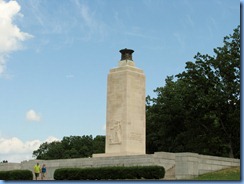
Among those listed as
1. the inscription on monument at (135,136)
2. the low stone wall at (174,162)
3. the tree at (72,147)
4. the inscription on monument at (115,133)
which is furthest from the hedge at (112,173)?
the tree at (72,147)

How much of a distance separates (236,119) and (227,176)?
43.1 ft

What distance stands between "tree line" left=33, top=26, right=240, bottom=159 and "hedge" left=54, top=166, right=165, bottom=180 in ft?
48.1

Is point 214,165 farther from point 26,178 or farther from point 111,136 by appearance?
point 26,178

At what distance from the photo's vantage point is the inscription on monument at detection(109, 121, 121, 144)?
33.0 metres

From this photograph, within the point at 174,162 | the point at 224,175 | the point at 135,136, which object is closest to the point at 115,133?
the point at 135,136

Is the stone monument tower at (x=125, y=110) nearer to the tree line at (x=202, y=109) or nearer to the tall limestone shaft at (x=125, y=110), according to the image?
the tall limestone shaft at (x=125, y=110)

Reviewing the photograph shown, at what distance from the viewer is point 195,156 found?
26984 millimetres

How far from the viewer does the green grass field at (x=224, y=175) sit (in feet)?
82.7

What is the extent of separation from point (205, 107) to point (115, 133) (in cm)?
1004

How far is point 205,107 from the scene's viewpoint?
3997 cm

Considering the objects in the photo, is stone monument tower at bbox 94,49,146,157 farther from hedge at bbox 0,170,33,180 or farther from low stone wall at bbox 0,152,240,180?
hedge at bbox 0,170,33,180

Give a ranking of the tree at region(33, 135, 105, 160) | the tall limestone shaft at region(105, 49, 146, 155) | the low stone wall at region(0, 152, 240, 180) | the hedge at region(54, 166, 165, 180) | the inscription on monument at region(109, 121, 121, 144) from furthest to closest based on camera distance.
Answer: the tree at region(33, 135, 105, 160) < the inscription on monument at region(109, 121, 121, 144) < the tall limestone shaft at region(105, 49, 146, 155) < the low stone wall at region(0, 152, 240, 180) < the hedge at region(54, 166, 165, 180)

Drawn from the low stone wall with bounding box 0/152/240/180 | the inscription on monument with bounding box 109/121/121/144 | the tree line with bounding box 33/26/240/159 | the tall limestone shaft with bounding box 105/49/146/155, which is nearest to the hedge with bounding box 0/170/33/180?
the low stone wall with bounding box 0/152/240/180

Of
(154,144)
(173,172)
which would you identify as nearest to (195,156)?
(173,172)
